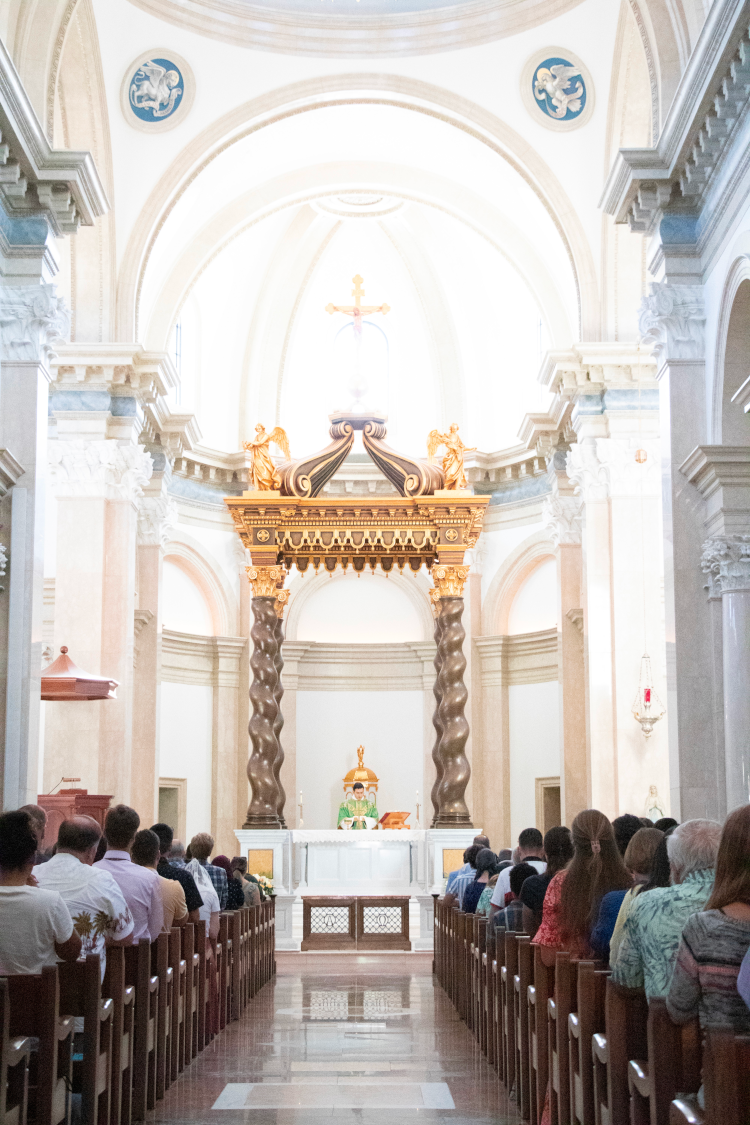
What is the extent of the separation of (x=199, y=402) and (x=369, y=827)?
28.2ft

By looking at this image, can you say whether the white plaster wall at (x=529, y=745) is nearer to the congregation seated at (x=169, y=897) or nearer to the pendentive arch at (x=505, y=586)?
the pendentive arch at (x=505, y=586)

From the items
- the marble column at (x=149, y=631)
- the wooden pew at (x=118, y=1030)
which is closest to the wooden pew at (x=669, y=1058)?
the wooden pew at (x=118, y=1030)

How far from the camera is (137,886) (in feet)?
20.7

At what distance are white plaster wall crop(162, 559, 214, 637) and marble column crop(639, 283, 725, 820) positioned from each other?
1258 cm

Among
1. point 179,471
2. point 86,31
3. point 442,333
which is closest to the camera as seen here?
point 86,31

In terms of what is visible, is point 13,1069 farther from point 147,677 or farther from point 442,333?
point 442,333

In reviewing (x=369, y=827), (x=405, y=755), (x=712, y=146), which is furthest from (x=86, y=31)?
(x=405, y=755)

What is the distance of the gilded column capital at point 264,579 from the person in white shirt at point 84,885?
9.81 metres

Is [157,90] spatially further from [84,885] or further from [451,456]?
[84,885]

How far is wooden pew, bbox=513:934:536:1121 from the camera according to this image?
241 inches

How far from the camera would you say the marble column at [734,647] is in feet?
32.8

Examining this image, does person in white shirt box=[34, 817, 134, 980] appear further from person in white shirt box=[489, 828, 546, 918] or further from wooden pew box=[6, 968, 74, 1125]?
person in white shirt box=[489, 828, 546, 918]

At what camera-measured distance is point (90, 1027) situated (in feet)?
15.8

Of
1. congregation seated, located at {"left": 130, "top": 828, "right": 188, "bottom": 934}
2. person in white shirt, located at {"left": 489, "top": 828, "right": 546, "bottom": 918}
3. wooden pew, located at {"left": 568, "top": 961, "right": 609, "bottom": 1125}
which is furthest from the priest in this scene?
wooden pew, located at {"left": 568, "top": 961, "right": 609, "bottom": 1125}
